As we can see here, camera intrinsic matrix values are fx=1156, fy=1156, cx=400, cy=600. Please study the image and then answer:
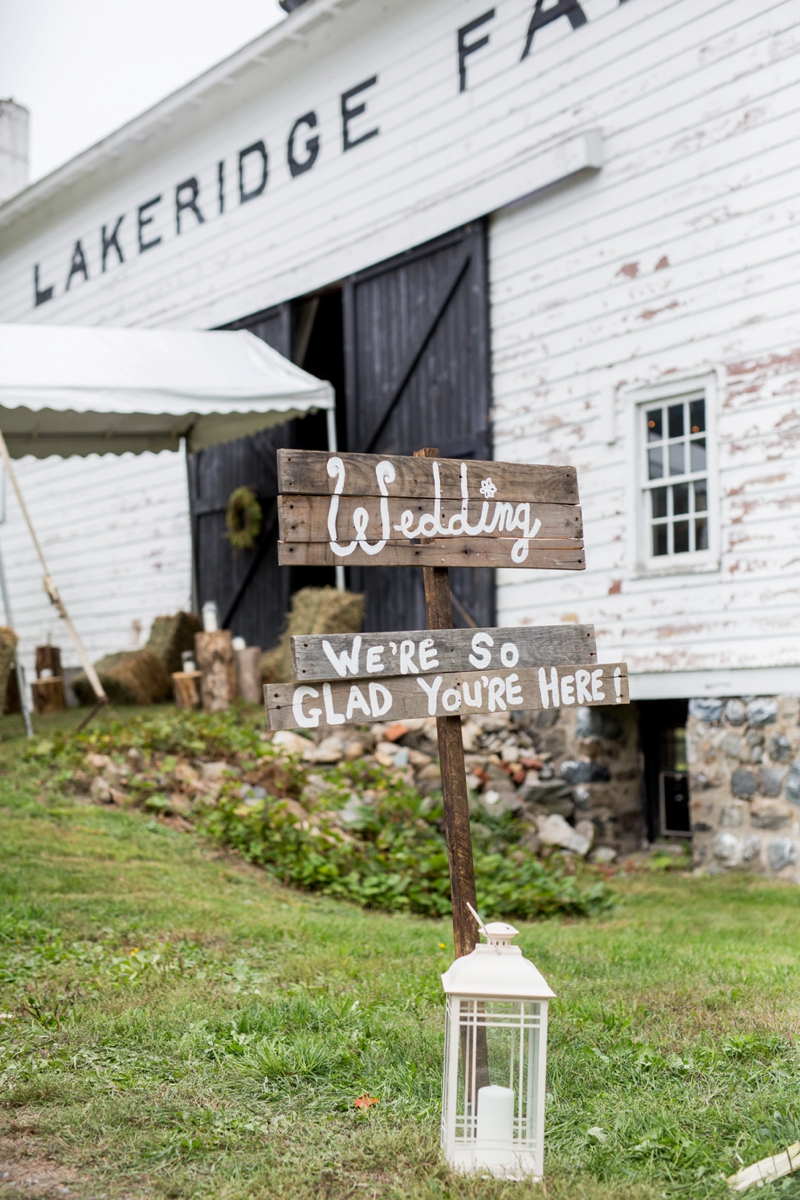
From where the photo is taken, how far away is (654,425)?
887cm

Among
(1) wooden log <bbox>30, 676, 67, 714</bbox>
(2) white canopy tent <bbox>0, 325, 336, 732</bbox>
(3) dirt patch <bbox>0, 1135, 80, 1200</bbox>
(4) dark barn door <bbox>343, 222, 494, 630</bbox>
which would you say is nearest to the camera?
(3) dirt patch <bbox>0, 1135, 80, 1200</bbox>

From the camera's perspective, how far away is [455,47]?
33.9 ft

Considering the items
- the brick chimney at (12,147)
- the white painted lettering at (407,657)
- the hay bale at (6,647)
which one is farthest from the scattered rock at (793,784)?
the brick chimney at (12,147)

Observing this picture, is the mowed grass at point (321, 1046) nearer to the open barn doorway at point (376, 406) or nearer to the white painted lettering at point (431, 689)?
the white painted lettering at point (431, 689)

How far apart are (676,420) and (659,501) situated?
24.4 inches

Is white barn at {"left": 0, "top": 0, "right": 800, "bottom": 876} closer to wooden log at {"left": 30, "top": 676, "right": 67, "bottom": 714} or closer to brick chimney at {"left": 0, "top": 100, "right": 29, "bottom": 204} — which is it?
wooden log at {"left": 30, "top": 676, "right": 67, "bottom": 714}

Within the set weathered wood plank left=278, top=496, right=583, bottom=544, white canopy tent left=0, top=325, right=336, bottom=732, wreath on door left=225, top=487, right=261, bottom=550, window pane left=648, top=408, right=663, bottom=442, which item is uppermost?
white canopy tent left=0, top=325, right=336, bottom=732

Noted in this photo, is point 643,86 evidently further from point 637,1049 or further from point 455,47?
point 637,1049

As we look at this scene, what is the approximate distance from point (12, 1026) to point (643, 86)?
7.87 meters

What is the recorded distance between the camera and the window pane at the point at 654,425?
8.83 m

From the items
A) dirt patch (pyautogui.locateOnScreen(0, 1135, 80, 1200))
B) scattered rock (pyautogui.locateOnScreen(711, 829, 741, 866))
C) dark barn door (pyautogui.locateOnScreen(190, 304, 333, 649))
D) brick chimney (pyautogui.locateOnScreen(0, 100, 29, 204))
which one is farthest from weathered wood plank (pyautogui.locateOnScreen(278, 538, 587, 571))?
brick chimney (pyautogui.locateOnScreen(0, 100, 29, 204))

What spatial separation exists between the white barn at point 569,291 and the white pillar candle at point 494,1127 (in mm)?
5328

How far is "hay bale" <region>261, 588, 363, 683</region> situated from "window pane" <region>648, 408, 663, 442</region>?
321 cm

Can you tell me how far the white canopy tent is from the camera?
962cm
